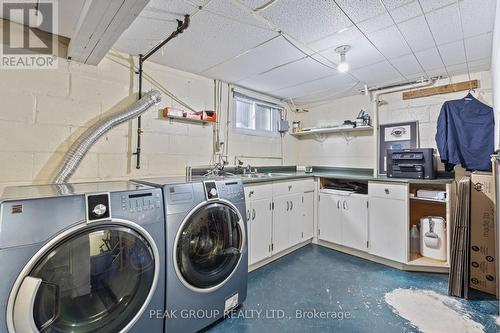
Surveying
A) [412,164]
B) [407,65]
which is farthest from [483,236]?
[407,65]

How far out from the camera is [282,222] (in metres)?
2.84

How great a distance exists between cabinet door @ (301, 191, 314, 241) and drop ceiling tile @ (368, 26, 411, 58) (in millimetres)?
1830

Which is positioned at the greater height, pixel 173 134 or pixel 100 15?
pixel 100 15

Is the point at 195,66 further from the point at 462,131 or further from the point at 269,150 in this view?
the point at 462,131

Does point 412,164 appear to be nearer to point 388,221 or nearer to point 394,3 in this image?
point 388,221

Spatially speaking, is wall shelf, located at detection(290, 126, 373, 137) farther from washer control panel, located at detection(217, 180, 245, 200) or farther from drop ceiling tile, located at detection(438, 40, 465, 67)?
washer control panel, located at detection(217, 180, 245, 200)

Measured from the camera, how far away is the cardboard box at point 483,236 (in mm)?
2113

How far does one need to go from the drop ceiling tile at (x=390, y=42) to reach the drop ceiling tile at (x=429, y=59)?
0.18 meters

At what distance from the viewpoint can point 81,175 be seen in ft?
6.50

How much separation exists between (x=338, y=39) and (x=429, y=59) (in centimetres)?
113

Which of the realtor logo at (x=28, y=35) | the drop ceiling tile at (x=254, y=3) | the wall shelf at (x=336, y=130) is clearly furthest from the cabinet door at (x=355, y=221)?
the realtor logo at (x=28, y=35)

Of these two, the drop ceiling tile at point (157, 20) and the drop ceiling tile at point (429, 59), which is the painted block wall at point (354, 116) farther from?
the drop ceiling tile at point (157, 20)

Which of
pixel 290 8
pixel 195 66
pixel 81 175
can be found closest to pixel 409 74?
pixel 290 8

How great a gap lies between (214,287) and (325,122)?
3.16 m
